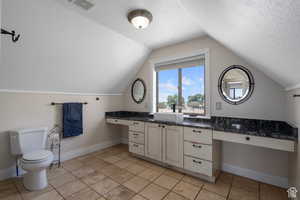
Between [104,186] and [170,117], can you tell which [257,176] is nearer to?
[170,117]

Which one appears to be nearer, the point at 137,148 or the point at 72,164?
the point at 72,164

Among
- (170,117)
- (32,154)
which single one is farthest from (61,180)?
(170,117)

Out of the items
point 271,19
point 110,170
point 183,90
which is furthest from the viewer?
point 183,90

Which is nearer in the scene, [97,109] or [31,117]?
[31,117]

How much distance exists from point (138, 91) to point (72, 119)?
5.40 ft

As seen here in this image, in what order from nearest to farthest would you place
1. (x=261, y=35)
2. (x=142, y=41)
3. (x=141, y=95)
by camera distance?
(x=261, y=35) → (x=142, y=41) → (x=141, y=95)

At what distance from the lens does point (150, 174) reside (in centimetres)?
223

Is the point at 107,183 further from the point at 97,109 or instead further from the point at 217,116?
the point at 217,116

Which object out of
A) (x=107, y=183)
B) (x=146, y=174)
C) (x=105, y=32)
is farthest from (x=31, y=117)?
(x=146, y=174)

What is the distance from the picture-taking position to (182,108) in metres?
2.96

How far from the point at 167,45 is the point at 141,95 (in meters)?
1.36

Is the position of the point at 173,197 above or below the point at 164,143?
below

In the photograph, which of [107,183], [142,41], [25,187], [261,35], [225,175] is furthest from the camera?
[142,41]

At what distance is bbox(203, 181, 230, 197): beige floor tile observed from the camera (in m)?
1.79
